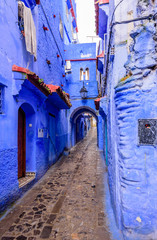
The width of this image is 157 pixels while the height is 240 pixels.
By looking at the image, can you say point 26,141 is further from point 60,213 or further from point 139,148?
point 139,148

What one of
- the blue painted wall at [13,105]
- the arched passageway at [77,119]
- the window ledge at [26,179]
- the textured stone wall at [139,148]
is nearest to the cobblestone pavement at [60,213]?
the window ledge at [26,179]

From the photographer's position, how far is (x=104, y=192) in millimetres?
4797

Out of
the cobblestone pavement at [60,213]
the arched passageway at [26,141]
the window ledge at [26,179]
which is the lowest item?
the cobblestone pavement at [60,213]

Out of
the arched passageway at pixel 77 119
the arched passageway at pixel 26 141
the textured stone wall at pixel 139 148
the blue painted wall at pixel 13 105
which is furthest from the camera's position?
the arched passageway at pixel 77 119

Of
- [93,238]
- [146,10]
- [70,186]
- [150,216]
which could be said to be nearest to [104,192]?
[70,186]

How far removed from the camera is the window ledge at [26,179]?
4.81 metres

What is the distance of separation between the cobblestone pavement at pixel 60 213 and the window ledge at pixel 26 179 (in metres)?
0.32

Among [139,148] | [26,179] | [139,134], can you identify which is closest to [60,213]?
[26,179]

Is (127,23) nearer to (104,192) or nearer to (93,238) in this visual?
(93,238)

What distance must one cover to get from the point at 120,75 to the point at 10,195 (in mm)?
4001

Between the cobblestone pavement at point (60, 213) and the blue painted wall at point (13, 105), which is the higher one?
the blue painted wall at point (13, 105)

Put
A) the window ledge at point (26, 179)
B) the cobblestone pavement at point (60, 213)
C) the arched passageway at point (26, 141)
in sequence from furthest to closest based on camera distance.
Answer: the arched passageway at point (26, 141), the window ledge at point (26, 179), the cobblestone pavement at point (60, 213)

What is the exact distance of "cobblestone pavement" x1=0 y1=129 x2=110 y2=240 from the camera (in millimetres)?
2961

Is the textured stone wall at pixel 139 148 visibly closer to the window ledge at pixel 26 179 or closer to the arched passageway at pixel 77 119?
the window ledge at pixel 26 179
